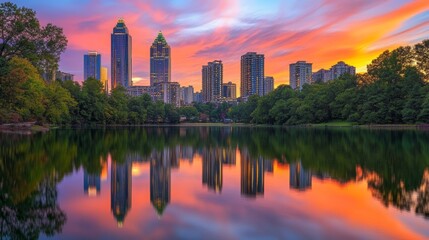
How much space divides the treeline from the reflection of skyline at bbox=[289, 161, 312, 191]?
57732 millimetres

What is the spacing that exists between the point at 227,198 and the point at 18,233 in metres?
5.76

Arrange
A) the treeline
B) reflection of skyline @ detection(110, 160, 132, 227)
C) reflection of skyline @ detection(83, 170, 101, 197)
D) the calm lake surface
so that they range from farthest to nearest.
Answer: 1. the treeline
2. reflection of skyline @ detection(83, 170, 101, 197)
3. reflection of skyline @ detection(110, 160, 132, 227)
4. the calm lake surface

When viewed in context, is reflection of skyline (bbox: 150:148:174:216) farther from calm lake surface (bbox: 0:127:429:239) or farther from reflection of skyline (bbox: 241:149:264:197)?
reflection of skyline (bbox: 241:149:264:197)

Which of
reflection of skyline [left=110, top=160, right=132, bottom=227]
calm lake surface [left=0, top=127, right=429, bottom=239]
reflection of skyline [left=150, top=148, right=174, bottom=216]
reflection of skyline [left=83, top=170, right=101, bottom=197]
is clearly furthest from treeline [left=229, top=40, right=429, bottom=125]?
reflection of skyline [left=83, top=170, right=101, bottom=197]

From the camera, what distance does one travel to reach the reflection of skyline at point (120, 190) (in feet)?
32.3

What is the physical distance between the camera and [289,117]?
358ft

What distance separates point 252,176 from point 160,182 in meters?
3.80

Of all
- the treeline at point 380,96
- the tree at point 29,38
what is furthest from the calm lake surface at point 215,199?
the treeline at point 380,96

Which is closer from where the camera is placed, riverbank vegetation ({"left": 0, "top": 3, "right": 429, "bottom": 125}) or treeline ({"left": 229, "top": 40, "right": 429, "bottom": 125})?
riverbank vegetation ({"left": 0, "top": 3, "right": 429, "bottom": 125})

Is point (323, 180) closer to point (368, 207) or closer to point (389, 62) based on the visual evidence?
point (368, 207)

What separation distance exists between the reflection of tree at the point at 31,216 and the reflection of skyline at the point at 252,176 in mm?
5652

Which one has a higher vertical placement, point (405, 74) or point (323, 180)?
point (405, 74)

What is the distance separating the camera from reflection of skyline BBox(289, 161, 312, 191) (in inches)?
532

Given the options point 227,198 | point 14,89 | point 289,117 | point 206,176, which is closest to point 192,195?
point 227,198
